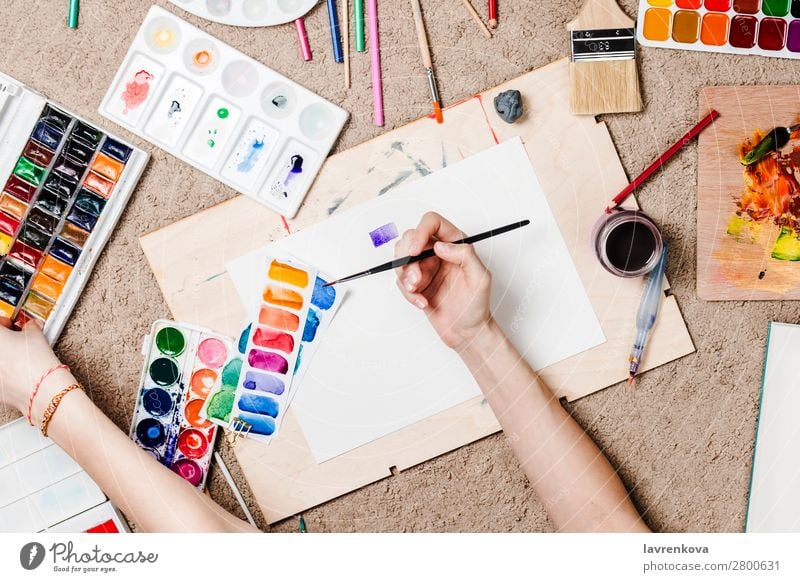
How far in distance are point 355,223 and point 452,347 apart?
0.20m

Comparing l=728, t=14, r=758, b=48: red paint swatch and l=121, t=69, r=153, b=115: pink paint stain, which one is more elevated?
l=121, t=69, r=153, b=115: pink paint stain

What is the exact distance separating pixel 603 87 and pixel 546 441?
1.51 ft

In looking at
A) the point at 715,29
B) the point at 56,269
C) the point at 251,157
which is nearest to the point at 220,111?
the point at 251,157

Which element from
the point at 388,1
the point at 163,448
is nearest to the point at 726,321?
the point at 388,1

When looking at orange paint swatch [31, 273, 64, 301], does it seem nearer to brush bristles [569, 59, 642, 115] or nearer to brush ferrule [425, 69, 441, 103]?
brush ferrule [425, 69, 441, 103]

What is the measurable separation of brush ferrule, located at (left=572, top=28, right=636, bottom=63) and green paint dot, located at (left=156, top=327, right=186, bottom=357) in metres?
0.62

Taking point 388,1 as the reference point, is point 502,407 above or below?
below

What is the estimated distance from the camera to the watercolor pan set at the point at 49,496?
2.53 ft

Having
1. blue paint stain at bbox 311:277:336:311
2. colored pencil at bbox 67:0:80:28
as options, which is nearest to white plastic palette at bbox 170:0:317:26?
colored pencil at bbox 67:0:80:28

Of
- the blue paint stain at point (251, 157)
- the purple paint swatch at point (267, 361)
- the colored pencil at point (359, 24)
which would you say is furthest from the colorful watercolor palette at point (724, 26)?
the purple paint swatch at point (267, 361)

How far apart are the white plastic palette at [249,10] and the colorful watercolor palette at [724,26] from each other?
0.45 meters

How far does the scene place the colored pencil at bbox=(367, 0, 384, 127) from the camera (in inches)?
30.8

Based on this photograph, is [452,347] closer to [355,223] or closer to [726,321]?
[355,223]
